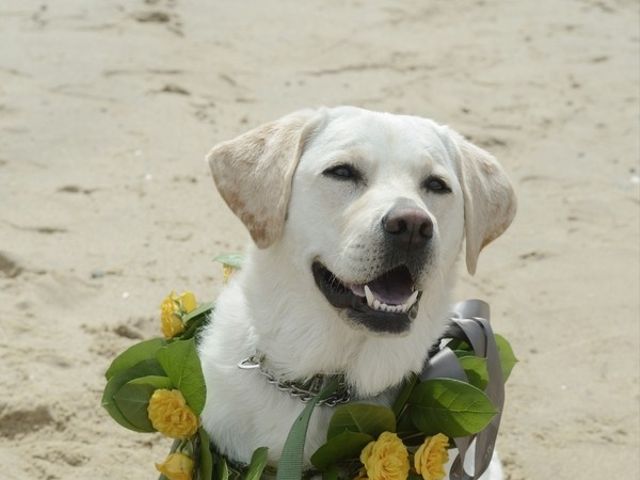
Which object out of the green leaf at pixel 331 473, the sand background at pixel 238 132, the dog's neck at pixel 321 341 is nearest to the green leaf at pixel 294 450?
the green leaf at pixel 331 473

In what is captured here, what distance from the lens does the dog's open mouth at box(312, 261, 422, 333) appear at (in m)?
2.99

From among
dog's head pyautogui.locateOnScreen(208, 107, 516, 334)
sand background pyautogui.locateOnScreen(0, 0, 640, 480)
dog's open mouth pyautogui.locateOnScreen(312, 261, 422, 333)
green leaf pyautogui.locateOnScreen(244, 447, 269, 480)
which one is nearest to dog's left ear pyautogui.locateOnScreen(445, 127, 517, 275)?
dog's head pyautogui.locateOnScreen(208, 107, 516, 334)

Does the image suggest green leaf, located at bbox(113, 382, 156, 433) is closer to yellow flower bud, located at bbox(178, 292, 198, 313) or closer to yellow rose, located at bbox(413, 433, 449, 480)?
yellow flower bud, located at bbox(178, 292, 198, 313)

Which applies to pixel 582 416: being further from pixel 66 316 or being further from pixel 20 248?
pixel 20 248

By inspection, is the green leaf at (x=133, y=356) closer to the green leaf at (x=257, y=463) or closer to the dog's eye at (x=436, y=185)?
the green leaf at (x=257, y=463)

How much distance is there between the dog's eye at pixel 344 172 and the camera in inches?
126

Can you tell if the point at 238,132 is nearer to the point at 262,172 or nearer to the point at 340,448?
the point at 262,172

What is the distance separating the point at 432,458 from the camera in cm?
304

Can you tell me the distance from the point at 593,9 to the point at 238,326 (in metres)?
7.35

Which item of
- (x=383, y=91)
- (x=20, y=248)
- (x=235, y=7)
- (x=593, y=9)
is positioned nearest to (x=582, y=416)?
(x=20, y=248)

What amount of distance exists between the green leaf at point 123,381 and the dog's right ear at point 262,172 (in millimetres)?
506

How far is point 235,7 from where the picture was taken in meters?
8.70

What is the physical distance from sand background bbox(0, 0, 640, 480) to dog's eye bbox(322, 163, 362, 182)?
1510 millimetres

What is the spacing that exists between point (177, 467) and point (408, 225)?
101 cm
